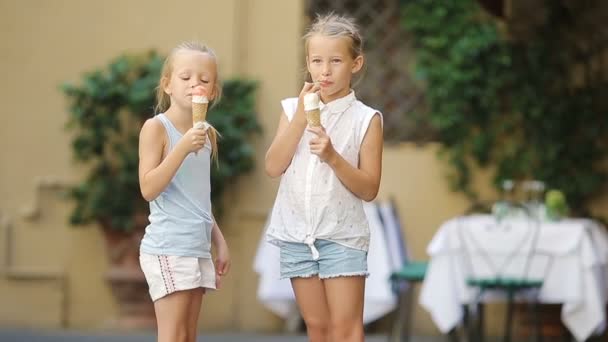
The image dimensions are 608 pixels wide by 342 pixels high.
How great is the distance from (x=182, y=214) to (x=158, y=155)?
0.21 m

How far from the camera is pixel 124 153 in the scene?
9461mm

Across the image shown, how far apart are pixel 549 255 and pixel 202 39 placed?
3392 millimetres

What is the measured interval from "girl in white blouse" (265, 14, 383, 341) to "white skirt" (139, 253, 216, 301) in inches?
12.2

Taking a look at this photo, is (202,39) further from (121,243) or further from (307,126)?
(307,126)

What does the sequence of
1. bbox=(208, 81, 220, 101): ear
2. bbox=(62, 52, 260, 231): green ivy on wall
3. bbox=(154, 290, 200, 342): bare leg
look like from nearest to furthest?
bbox=(154, 290, 200, 342): bare leg → bbox=(208, 81, 220, 101): ear → bbox=(62, 52, 260, 231): green ivy on wall

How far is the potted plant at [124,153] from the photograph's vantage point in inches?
369

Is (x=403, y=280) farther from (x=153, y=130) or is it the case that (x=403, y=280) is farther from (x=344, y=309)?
(x=153, y=130)

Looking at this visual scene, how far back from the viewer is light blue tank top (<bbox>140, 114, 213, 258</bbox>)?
4.16 m

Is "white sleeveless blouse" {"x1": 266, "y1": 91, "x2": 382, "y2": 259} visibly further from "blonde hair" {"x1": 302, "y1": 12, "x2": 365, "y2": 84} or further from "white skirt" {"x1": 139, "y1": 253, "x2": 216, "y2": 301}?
"white skirt" {"x1": 139, "y1": 253, "x2": 216, "y2": 301}

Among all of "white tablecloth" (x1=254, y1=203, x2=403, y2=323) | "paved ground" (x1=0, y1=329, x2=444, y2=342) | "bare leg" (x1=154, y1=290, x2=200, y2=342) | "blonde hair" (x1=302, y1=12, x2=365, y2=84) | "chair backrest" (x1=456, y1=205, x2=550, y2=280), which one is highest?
"blonde hair" (x1=302, y1=12, x2=365, y2=84)

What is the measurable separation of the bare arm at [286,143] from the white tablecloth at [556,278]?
11.5ft

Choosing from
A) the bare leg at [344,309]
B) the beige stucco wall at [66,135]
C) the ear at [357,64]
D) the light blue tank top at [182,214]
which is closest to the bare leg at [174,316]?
the light blue tank top at [182,214]

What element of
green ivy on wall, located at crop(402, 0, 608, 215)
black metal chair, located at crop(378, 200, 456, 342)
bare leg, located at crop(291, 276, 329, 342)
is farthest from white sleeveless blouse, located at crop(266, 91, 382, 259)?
green ivy on wall, located at crop(402, 0, 608, 215)

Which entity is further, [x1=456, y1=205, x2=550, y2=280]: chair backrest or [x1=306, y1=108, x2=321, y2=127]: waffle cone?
[x1=456, y1=205, x2=550, y2=280]: chair backrest
